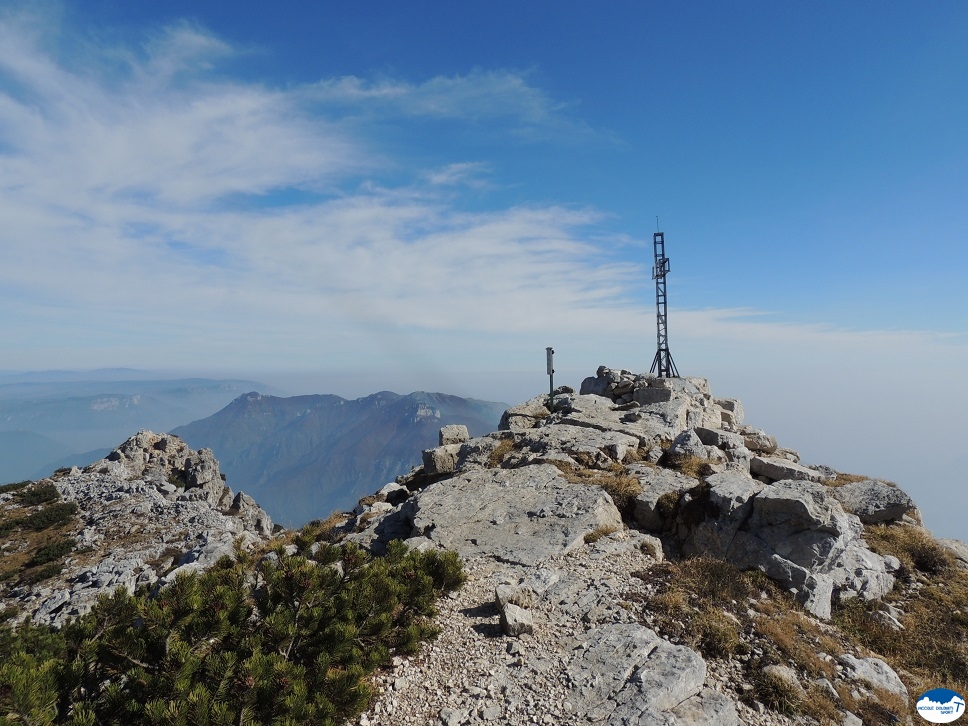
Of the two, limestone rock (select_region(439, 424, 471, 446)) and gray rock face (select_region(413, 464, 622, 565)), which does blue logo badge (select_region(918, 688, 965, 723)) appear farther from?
limestone rock (select_region(439, 424, 471, 446))

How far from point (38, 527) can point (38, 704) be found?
53333 millimetres

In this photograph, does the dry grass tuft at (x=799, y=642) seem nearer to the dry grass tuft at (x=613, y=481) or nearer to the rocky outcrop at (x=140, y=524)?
the dry grass tuft at (x=613, y=481)

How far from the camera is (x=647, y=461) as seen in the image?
18.8 m

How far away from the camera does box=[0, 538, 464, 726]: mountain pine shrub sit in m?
5.42

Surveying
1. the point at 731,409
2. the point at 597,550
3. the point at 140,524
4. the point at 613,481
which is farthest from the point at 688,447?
the point at 140,524

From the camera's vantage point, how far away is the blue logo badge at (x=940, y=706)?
8.55m

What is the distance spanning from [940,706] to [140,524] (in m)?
52.6

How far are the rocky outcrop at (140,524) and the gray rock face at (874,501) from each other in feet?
73.2

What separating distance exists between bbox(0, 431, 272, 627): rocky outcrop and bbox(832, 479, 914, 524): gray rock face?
73.2 feet

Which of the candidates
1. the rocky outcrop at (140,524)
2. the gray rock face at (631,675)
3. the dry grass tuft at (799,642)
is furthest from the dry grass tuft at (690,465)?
the rocky outcrop at (140,524)

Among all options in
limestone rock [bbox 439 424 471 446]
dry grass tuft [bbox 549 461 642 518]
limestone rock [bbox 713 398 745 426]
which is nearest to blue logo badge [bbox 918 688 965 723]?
dry grass tuft [bbox 549 461 642 518]

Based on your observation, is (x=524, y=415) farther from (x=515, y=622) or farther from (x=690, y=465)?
(x=515, y=622)

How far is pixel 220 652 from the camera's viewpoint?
6.62 meters

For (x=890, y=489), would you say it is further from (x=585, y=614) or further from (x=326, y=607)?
(x=326, y=607)
